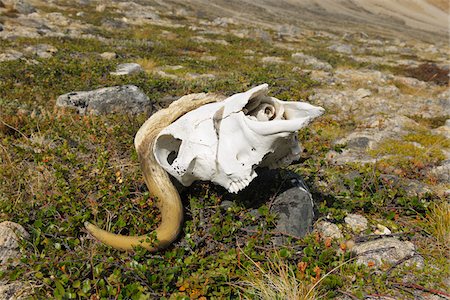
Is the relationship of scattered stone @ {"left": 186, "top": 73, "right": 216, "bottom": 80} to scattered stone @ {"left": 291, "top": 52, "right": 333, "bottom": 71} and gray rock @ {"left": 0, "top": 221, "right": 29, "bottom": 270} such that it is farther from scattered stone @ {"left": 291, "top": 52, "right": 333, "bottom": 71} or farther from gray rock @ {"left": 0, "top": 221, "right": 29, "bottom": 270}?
gray rock @ {"left": 0, "top": 221, "right": 29, "bottom": 270}

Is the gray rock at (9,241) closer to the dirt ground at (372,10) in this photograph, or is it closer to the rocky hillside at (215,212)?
the rocky hillside at (215,212)

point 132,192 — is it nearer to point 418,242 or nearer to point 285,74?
point 418,242

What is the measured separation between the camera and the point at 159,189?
483cm

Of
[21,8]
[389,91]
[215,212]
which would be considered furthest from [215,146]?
[21,8]

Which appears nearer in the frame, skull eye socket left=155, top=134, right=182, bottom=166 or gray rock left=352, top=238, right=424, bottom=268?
gray rock left=352, top=238, right=424, bottom=268

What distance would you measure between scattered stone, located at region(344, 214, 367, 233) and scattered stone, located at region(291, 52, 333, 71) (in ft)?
53.3

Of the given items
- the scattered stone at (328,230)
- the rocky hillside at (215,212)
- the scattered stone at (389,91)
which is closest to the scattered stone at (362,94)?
the scattered stone at (389,91)

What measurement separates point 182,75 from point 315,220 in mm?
11243

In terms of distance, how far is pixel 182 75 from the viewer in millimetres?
15094

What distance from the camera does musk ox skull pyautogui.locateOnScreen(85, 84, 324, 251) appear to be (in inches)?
162

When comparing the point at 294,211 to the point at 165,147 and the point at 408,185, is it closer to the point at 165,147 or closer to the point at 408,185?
the point at 165,147

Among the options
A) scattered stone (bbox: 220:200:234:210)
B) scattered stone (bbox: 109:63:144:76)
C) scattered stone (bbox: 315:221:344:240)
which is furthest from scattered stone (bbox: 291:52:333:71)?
scattered stone (bbox: 220:200:234:210)

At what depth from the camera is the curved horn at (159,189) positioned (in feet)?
14.1

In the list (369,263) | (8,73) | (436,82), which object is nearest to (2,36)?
(8,73)
